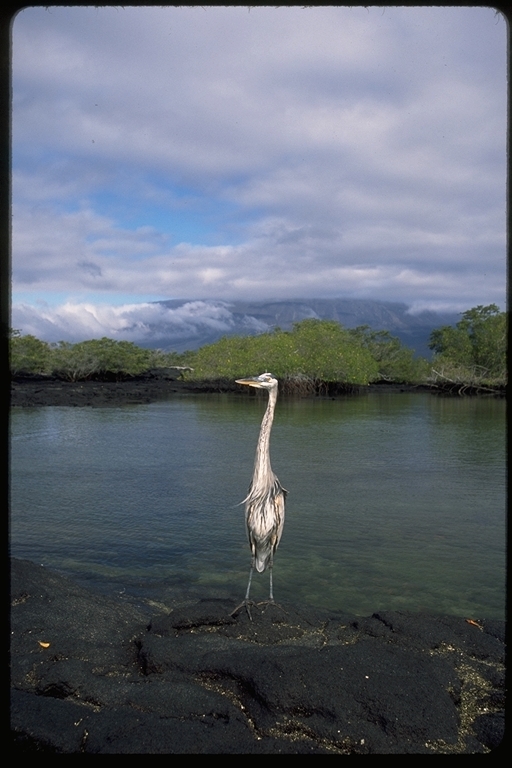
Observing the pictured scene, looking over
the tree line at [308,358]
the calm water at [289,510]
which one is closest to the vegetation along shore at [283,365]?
the tree line at [308,358]

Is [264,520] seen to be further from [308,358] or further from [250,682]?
[308,358]

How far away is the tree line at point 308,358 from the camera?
109ft

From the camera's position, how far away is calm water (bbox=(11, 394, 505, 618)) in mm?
6457

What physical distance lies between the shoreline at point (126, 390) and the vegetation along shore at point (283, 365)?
60 millimetres

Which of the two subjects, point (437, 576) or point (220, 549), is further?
point (220, 549)

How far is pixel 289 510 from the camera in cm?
940

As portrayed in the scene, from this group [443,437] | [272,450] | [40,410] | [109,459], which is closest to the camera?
[109,459]

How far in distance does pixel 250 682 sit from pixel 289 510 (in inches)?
231

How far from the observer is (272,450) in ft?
48.4

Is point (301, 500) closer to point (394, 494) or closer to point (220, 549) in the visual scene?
point (394, 494)

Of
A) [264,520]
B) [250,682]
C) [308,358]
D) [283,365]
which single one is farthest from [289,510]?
[308,358]

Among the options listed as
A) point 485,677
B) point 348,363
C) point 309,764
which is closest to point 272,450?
point 485,677

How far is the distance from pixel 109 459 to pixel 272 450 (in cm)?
362

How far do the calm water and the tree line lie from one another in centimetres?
1399
